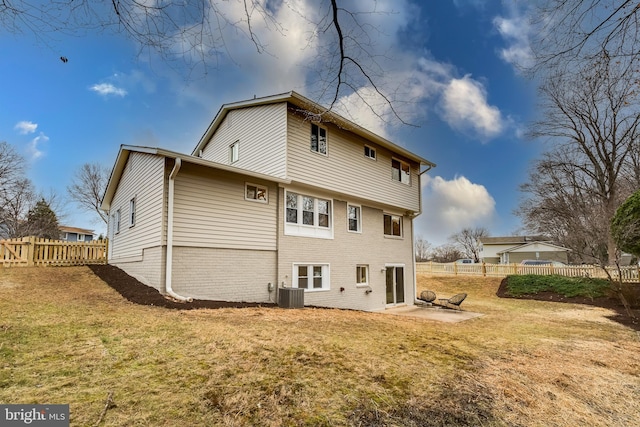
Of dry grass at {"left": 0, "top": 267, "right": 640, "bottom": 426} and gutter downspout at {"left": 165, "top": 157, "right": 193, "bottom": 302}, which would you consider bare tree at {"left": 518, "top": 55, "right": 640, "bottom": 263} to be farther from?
gutter downspout at {"left": 165, "top": 157, "right": 193, "bottom": 302}

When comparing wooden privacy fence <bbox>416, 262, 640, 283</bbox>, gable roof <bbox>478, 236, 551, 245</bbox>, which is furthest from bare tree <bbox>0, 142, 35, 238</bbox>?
gable roof <bbox>478, 236, 551, 245</bbox>

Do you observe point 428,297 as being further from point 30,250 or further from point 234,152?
point 30,250

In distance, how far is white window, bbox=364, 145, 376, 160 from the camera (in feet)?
48.2

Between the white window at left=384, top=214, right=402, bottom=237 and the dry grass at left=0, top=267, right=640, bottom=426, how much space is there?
8.49 m

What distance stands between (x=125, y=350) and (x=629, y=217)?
1799cm

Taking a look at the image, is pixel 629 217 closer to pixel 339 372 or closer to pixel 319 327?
pixel 319 327

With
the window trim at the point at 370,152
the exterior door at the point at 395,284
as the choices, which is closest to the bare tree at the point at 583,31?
the window trim at the point at 370,152

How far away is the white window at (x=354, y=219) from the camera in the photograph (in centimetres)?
1418

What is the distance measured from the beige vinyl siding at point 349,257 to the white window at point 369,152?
7.45 feet

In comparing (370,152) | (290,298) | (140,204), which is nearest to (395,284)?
(370,152)

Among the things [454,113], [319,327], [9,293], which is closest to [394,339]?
[319,327]

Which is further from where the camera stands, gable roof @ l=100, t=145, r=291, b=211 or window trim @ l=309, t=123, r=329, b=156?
window trim @ l=309, t=123, r=329, b=156

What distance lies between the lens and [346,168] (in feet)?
44.5

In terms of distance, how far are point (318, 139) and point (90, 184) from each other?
2872cm
